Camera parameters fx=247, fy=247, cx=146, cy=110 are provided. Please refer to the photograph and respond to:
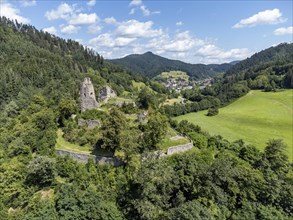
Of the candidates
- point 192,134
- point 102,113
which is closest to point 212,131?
point 192,134

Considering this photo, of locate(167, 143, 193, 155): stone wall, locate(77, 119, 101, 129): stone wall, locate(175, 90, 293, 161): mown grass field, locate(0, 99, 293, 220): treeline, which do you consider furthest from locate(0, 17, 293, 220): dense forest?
locate(175, 90, 293, 161): mown grass field

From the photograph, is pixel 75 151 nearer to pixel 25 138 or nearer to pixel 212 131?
pixel 25 138

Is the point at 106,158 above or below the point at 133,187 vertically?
above

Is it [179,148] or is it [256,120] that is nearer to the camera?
[179,148]

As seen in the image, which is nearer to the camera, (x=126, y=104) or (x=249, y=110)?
(x=126, y=104)

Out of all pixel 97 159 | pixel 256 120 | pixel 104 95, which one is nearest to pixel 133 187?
pixel 97 159

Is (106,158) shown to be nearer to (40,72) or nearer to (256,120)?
(40,72)

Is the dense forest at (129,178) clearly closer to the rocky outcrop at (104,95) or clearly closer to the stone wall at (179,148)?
the stone wall at (179,148)

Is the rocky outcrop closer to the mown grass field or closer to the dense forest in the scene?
the dense forest
